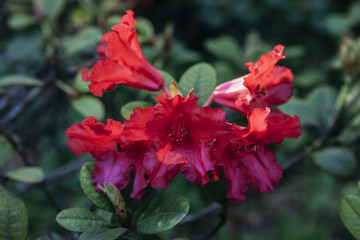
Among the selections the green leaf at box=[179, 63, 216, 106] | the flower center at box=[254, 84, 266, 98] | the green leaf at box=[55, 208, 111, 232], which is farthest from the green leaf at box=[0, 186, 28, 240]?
the flower center at box=[254, 84, 266, 98]

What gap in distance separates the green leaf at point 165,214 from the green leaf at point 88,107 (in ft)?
2.19

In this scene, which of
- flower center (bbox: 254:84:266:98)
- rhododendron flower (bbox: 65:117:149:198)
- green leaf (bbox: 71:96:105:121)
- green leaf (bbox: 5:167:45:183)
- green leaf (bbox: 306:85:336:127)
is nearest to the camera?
rhododendron flower (bbox: 65:117:149:198)

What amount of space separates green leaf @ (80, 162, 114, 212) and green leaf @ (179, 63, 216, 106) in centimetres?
42

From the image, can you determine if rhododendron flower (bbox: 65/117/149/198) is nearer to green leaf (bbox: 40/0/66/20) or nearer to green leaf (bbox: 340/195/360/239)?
green leaf (bbox: 340/195/360/239)

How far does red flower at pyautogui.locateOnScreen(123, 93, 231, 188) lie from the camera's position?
36.5 inches

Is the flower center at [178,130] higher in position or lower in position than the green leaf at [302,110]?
higher

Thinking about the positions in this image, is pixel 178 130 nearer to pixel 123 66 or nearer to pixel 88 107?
pixel 123 66

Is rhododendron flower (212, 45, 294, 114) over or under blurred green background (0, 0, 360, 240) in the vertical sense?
over

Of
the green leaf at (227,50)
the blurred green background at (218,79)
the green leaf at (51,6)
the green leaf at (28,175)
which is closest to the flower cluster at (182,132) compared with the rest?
the blurred green background at (218,79)

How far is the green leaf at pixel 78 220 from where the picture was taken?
3.10 ft

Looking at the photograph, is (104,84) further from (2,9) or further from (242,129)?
(2,9)

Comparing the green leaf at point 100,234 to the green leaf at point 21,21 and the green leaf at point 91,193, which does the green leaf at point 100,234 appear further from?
the green leaf at point 21,21

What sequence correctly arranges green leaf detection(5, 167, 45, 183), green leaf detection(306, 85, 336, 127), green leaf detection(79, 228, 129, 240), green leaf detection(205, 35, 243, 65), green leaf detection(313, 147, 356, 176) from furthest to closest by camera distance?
green leaf detection(205, 35, 243, 65) → green leaf detection(306, 85, 336, 127) → green leaf detection(313, 147, 356, 176) → green leaf detection(5, 167, 45, 183) → green leaf detection(79, 228, 129, 240)

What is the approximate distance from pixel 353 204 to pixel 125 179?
0.65 m
